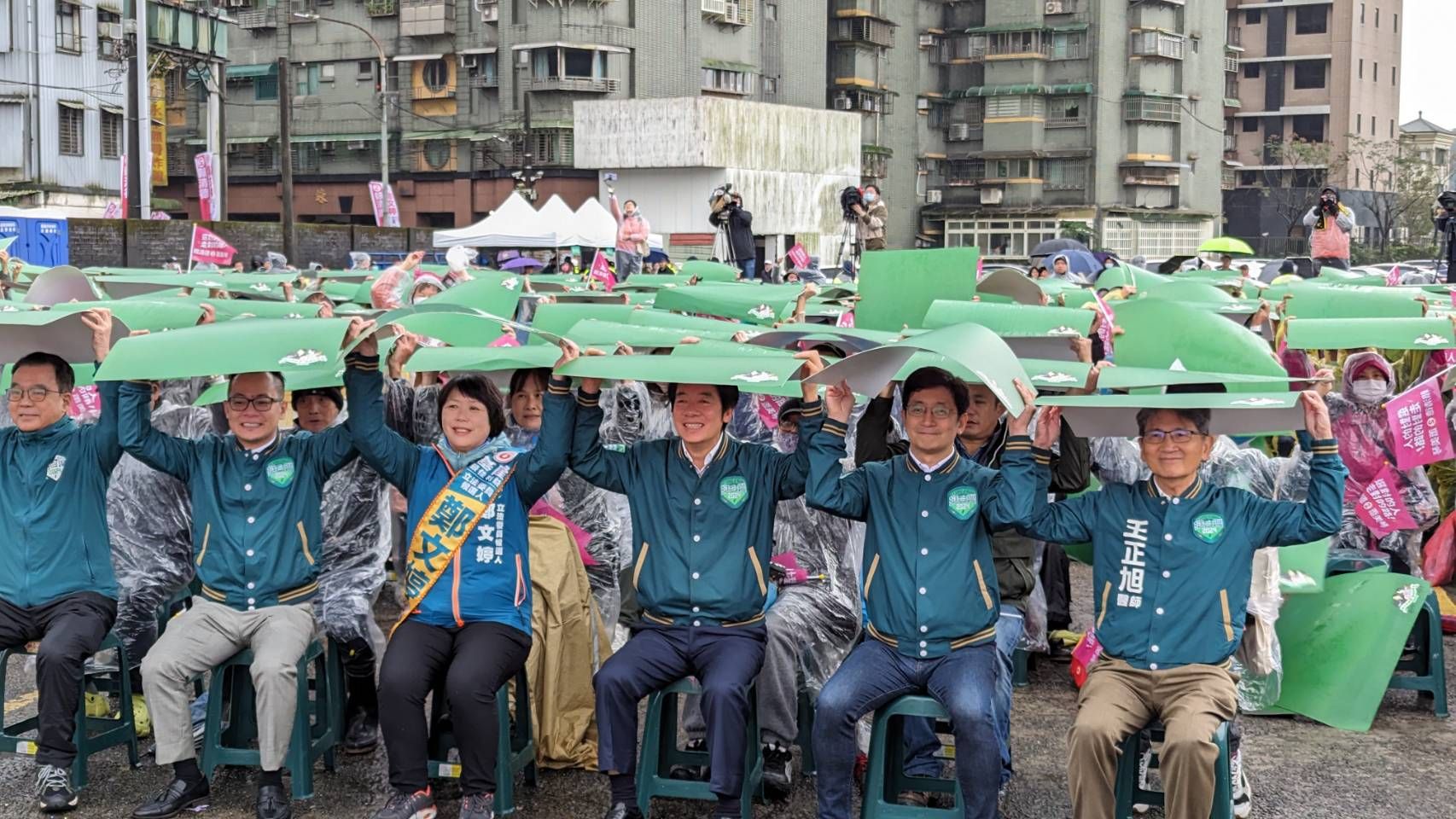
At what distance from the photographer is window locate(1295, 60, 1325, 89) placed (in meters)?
80.2

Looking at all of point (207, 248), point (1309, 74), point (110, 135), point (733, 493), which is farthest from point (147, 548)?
point (1309, 74)

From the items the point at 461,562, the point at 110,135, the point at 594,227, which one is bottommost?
the point at 461,562

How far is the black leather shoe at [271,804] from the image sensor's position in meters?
5.41

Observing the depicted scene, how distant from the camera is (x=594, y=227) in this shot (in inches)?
1121

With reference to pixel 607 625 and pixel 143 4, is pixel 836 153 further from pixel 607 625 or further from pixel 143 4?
pixel 607 625

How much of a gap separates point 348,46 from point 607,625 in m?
51.6

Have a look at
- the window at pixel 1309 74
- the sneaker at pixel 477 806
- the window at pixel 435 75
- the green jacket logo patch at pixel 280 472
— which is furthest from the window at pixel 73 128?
the window at pixel 1309 74

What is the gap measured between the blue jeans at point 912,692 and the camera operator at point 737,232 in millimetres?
13064

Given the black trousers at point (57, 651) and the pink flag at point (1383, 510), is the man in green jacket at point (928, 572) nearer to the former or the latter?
the black trousers at point (57, 651)

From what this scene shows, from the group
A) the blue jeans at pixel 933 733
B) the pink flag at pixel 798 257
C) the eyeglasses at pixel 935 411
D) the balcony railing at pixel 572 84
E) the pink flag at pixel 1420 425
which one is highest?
the balcony railing at pixel 572 84

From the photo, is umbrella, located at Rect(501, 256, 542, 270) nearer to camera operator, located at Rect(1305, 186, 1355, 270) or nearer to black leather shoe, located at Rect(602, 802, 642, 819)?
camera operator, located at Rect(1305, 186, 1355, 270)

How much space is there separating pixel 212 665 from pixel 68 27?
41549 mm

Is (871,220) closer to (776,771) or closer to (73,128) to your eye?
(776,771)

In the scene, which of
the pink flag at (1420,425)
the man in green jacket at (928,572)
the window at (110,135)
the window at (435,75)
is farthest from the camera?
the window at (435,75)
